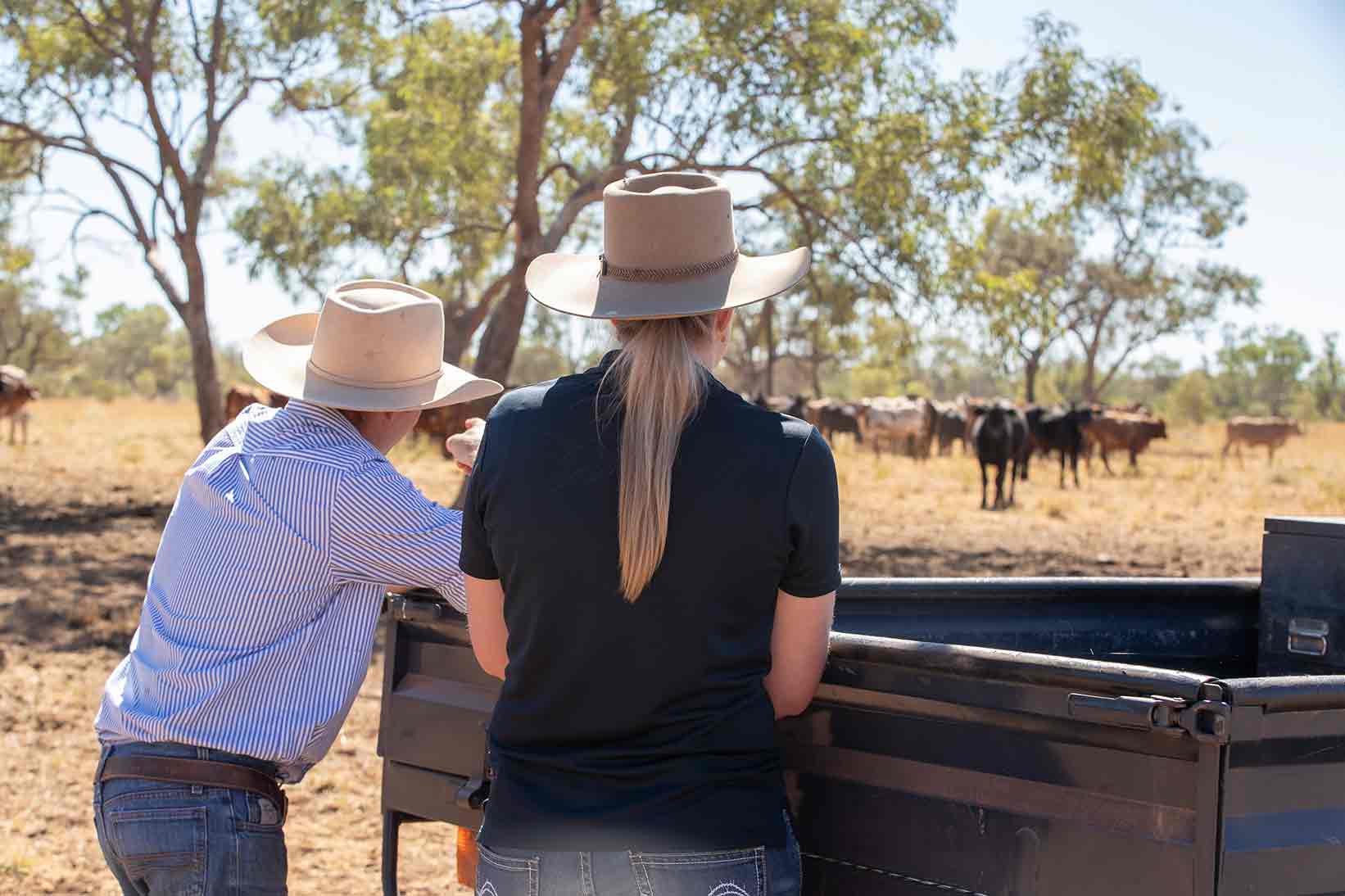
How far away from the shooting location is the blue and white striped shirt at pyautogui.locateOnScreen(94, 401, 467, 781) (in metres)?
2.37

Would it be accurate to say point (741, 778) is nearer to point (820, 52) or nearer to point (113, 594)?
point (113, 594)

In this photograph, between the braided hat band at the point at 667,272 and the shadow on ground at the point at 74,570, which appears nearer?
the braided hat band at the point at 667,272

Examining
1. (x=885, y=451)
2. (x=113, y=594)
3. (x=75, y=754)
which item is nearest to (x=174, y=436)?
(x=885, y=451)

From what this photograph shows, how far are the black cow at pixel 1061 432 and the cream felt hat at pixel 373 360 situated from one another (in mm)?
23186

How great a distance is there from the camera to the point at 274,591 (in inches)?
94.9

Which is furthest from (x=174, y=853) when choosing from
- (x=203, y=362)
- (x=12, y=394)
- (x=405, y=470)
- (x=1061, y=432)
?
(x=1061, y=432)

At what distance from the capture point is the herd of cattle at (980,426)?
20.5 metres

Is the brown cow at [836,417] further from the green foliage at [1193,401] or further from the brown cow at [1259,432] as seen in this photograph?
the green foliage at [1193,401]

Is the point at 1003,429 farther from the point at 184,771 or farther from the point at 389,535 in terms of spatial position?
the point at 184,771

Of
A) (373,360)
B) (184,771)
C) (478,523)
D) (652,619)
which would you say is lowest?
(184,771)

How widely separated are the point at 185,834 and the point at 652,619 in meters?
1.03

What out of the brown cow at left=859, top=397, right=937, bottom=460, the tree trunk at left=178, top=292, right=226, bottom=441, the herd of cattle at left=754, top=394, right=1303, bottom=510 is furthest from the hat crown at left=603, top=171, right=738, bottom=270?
the brown cow at left=859, top=397, right=937, bottom=460

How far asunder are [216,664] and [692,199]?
1.21 meters

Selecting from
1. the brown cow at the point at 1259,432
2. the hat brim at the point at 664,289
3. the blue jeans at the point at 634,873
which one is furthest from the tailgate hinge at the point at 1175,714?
the brown cow at the point at 1259,432
